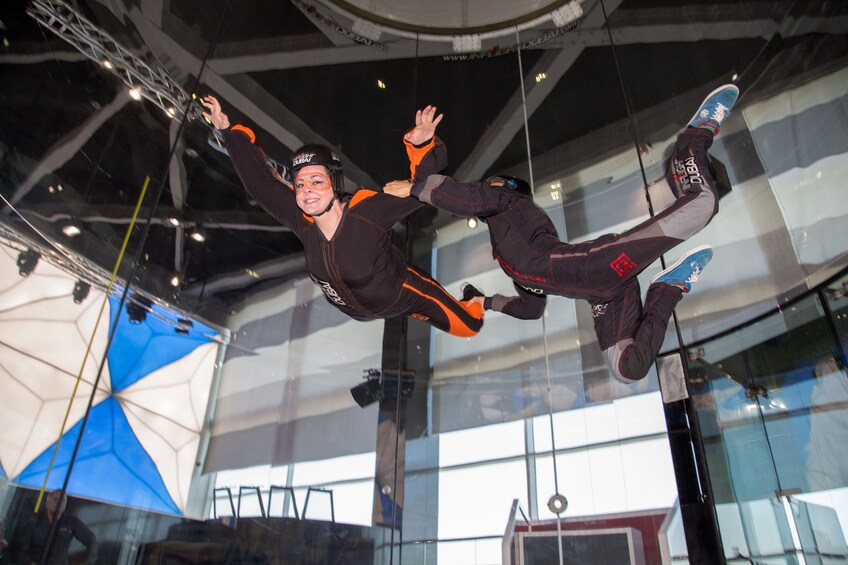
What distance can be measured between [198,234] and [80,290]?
83cm

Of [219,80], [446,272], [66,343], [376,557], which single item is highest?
[219,80]

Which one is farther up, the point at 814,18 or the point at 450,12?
the point at 450,12

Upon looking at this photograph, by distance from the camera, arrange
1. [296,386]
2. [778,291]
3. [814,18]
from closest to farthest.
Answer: [778,291]
[814,18]
[296,386]

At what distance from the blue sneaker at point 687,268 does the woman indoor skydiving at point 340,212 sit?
1107 millimetres

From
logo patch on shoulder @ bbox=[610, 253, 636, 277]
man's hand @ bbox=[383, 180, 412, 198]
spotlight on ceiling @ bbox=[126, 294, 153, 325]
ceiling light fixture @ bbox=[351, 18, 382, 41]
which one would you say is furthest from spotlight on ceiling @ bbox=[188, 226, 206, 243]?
logo patch on shoulder @ bbox=[610, 253, 636, 277]

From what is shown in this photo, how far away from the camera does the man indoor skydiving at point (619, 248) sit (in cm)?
197

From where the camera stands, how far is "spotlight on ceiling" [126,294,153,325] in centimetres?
321

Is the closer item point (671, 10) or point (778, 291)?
point (778, 291)

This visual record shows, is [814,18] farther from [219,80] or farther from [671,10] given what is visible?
[219,80]

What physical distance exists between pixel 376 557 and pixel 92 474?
167 cm

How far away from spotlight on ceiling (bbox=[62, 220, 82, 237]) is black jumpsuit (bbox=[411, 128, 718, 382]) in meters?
2.05

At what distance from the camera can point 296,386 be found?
3.67 meters

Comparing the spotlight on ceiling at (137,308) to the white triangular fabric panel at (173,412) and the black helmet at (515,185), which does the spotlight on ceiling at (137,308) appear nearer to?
the white triangular fabric panel at (173,412)

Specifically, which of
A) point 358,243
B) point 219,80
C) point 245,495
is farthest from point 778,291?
point 219,80
